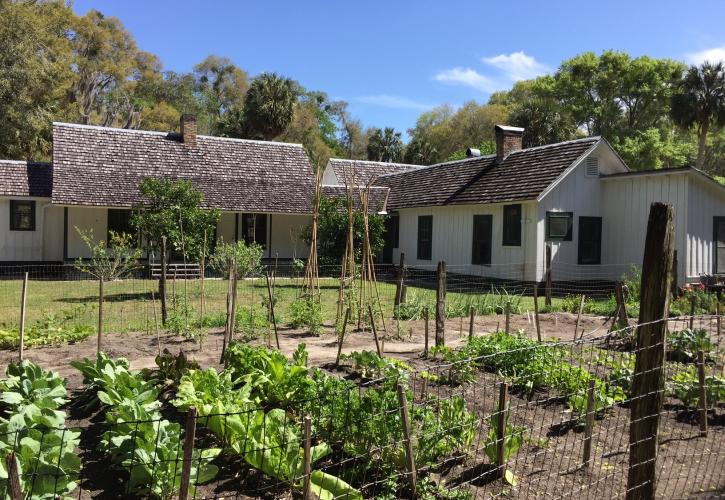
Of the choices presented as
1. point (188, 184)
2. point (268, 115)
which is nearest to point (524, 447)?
point (188, 184)

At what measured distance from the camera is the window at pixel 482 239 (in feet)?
71.0

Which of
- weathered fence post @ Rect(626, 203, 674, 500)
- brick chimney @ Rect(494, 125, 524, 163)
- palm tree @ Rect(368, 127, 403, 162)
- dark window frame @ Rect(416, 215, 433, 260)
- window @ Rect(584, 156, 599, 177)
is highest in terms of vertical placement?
palm tree @ Rect(368, 127, 403, 162)

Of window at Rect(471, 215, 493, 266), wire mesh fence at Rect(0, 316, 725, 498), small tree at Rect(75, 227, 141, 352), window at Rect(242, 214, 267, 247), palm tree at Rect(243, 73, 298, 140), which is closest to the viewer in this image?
wire mesh fence at Rect(0, 316, 725, 498)

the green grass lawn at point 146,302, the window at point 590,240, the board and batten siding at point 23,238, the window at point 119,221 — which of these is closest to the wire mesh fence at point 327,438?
the green grass lawn at point 146,302

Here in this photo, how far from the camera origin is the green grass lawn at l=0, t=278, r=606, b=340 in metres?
12.1

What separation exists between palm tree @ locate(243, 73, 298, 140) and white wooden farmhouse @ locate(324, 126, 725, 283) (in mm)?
21101

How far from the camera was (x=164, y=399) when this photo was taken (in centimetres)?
646

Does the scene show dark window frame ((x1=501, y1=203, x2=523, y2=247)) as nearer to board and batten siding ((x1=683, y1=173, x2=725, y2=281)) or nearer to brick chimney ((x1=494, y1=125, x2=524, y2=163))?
brick chimney ((x1=494, y1=125, x2=524, y2=163))

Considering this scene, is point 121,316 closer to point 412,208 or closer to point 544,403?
point 544,403

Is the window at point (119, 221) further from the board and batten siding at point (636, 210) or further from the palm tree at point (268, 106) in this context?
the palm tree at point (268, 106)

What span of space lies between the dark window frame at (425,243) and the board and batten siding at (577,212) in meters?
5.50

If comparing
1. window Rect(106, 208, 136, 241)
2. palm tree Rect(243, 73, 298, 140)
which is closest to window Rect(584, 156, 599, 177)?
window Rect(106, 208, 136, 241)

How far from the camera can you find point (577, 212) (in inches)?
800

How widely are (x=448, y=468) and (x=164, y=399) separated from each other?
294cm
